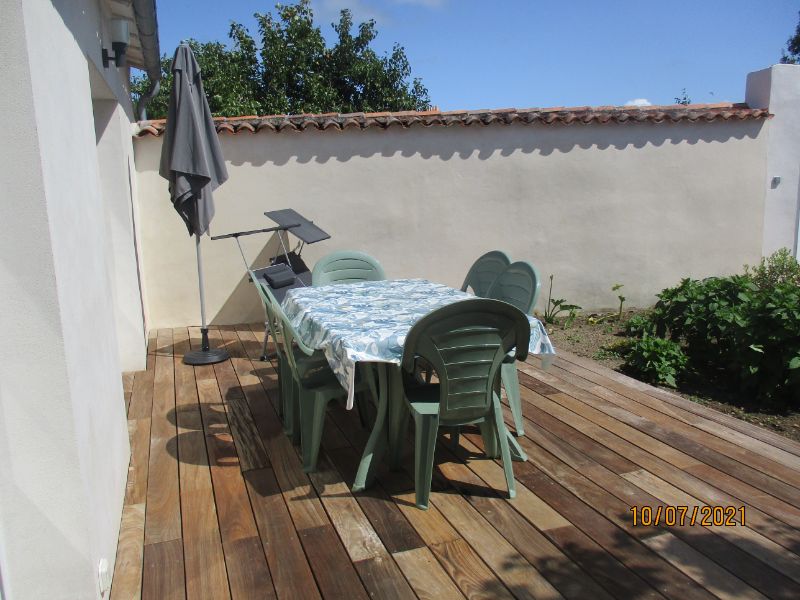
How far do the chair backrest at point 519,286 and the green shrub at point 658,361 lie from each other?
5.04ft

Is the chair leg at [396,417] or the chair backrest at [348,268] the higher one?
the chair backrest at [348,268]

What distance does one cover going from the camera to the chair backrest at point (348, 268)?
4.66 metres

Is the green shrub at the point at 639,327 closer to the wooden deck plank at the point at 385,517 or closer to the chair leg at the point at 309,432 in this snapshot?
the wooden deck plank at the point at 385,517

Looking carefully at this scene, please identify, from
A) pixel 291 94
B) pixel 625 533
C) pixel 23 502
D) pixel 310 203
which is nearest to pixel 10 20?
pixel 23 502

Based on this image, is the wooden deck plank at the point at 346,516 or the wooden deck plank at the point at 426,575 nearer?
the wooden deck plank at the point at 426,575

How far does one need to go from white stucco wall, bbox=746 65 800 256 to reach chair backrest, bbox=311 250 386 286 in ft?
17.0

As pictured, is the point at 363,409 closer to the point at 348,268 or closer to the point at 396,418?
the point at 396,418

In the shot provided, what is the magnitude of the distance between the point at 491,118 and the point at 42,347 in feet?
18.2

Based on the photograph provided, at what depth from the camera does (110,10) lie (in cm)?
416

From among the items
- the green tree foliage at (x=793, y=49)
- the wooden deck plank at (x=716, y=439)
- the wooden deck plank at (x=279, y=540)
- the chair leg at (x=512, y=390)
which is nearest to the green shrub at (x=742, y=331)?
the wooden deck plank at (x=716, y=439)

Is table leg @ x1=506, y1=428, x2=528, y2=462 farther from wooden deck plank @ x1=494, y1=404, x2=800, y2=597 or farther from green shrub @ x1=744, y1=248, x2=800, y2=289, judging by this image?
green shrub @ x1=744, y1=248, x2=800, y2=289

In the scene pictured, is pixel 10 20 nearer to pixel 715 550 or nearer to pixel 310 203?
pixel 715 550

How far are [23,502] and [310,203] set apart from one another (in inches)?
192

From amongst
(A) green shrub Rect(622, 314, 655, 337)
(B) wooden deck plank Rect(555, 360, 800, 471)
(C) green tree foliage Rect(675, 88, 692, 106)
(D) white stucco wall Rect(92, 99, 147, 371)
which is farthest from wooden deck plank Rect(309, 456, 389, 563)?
(C) green tree foliage Rect(675, 88, 692, 106)
